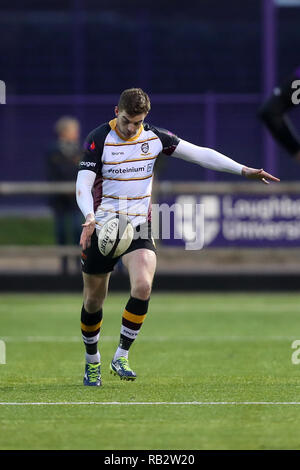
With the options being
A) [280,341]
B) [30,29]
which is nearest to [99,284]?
[280,341]

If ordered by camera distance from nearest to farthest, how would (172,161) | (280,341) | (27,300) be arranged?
(280,341) < (27,300) < (172,161)

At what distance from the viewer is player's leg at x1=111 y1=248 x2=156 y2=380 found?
898 cm

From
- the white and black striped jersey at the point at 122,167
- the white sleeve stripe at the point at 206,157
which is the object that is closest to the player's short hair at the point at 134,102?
the white and black striped jersey at the point at 122,167

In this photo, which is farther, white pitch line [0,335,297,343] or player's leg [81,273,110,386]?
white pitch line [0,335,297,343]

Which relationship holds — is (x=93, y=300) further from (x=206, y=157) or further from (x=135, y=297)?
(x=206, y=157)

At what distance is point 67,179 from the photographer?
1916 centimetres

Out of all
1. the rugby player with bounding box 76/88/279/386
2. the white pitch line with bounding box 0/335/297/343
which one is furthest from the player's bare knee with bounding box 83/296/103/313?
the white pitch line with bounding box 0/335/297/343

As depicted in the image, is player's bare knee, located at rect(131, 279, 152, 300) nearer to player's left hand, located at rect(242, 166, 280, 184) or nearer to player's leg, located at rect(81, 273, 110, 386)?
player's leg, located at rect(81, 273, 110, 386)

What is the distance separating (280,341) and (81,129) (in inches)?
625

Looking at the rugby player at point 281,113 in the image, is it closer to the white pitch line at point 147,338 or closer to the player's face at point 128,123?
the player's face at point 128,123

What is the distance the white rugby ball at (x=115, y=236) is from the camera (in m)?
8.95

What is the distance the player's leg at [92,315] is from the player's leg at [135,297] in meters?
0.16

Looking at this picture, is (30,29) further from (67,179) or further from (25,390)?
(25,390)

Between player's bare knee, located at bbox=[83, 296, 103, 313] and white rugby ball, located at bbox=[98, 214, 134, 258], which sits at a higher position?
white rugby ball, located at bbox=[98, 214, 134, 258]
